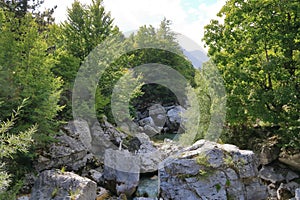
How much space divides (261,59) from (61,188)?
1045 centimetres

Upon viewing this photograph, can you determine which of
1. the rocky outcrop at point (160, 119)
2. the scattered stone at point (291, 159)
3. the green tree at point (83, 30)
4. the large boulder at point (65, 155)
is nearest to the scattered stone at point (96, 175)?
the large boulder at point (65, 155)

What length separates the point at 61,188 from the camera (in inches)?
364

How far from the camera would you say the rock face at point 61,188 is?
8.95 metres

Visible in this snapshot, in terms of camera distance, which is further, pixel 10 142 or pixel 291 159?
pixel 291 159

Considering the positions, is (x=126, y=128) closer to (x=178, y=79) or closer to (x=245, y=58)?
(x=245, y=58)

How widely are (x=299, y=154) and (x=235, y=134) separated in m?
3.81

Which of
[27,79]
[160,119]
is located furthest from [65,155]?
[160,119]

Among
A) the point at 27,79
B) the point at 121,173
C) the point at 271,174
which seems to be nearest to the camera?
the point at 27,79

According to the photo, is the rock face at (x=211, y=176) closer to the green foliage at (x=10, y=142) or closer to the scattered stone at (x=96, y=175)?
the scattered stone at (x=96, y=175)

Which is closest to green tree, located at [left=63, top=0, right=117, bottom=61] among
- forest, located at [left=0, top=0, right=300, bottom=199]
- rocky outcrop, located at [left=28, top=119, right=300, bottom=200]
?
forest, located at [left=0, top=0, right=300, bottom=199]

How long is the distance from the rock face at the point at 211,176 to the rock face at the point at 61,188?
2637 millimetres

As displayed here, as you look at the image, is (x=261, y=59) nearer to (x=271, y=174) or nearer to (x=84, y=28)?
(x=271, y=174)

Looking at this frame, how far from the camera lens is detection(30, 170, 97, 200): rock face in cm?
895

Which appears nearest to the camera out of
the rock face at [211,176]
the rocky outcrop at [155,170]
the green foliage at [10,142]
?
the green foliage at [10,142]
